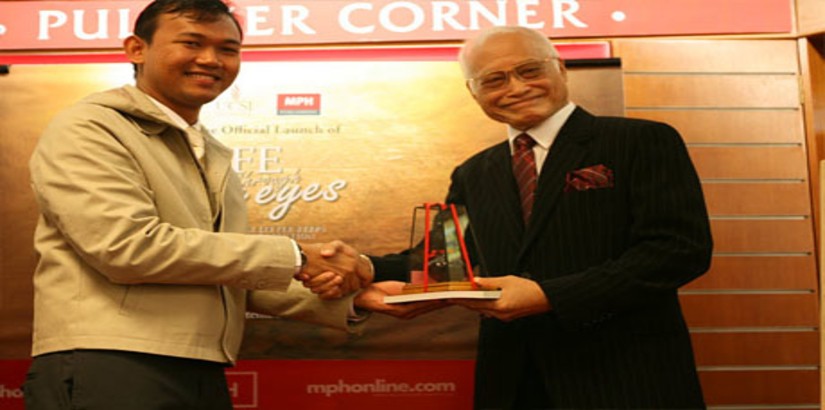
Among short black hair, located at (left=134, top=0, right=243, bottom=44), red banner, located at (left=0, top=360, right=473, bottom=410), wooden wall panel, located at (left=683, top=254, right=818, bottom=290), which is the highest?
short black hair, located at (left=134, top=0, right=243, bottom=44)

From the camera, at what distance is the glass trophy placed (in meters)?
2.00

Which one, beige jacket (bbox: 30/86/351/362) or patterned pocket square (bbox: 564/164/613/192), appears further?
patterned pocket square (bbox: 564/164/613/192)

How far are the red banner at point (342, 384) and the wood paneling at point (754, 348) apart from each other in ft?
3.06

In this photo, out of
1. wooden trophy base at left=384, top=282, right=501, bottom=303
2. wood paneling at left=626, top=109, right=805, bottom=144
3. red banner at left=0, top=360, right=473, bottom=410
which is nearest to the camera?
wooden trophy base at left=384, top=282, right=501, bottom=303

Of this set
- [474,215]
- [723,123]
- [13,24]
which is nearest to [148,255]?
[474,215]

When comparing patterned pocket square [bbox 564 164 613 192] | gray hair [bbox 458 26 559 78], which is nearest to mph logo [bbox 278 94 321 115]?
gray hair [bbox 458 26 559 78]

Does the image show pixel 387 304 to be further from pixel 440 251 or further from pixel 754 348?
pixel 754 348

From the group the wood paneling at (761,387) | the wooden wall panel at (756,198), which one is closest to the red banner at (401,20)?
the wooden wall panel at (756,198)

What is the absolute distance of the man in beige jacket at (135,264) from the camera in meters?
1.74

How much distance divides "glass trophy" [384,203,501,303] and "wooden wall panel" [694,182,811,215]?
144 cm

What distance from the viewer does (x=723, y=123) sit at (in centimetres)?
330

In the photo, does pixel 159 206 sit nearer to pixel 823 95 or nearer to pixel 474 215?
pixel 474 215

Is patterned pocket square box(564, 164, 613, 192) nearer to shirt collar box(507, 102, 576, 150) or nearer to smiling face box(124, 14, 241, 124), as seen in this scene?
shirt collar box(507, 102, 576, 150)

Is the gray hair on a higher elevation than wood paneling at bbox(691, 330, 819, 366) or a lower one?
higher
